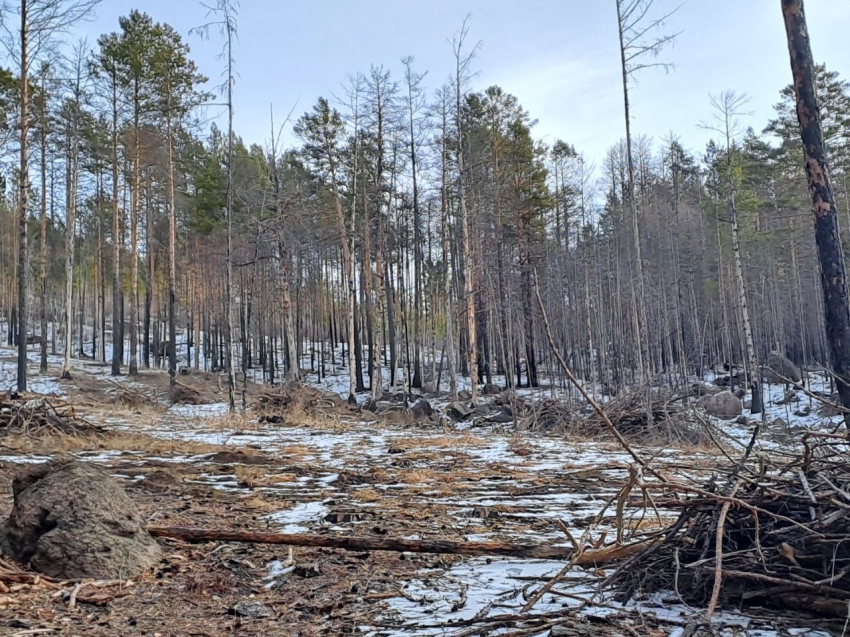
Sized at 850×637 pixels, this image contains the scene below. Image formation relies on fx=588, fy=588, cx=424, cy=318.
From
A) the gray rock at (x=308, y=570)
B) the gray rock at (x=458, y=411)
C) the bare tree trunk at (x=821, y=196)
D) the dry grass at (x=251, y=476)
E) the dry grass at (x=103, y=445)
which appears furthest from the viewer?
the gray rock at (x=458, y=411)

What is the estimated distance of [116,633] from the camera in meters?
2.88

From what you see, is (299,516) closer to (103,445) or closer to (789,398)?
(103,445)

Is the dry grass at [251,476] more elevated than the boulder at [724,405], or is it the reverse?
the dry grass at [251,476]

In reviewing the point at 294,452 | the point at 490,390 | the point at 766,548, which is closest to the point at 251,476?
the point at 294,452

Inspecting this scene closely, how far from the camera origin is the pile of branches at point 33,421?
963cm

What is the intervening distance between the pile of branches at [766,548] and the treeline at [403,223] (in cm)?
1302

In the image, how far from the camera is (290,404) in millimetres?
16672

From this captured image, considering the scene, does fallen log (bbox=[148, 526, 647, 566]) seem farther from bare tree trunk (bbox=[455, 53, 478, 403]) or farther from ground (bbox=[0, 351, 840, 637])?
bare tree trunk (bbox=[455, 53, 478, 403])

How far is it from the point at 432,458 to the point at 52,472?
5.93 meters

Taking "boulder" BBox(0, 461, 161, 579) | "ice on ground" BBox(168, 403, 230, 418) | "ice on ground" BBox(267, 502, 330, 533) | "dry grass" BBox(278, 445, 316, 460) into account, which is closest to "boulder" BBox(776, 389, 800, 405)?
"dry grass" BBox(278, 445, 316, 460)

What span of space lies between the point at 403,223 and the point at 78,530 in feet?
91.5

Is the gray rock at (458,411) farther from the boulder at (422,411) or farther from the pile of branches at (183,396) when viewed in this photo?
the pile of branches at (183,396)

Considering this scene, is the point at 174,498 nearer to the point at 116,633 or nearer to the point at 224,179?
the point at 116,633

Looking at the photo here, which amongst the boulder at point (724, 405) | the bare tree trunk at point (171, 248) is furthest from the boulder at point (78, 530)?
the boulder at point (724, 405)
